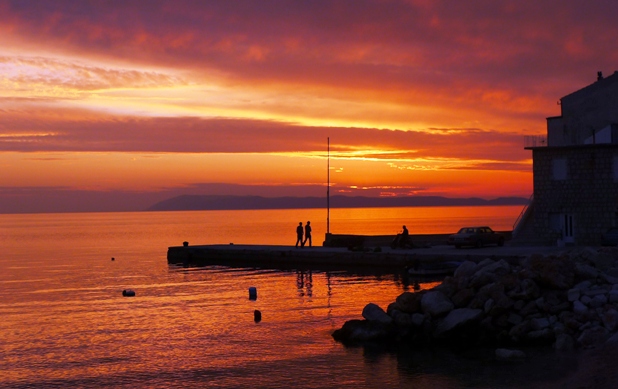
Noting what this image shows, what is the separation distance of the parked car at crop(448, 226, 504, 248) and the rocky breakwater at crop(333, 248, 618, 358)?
2349 centimetres

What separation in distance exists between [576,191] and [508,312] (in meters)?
26.1

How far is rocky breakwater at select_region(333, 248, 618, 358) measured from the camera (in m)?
22.0

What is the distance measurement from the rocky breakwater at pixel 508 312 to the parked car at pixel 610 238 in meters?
18.2

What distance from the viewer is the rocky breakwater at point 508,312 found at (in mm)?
22047

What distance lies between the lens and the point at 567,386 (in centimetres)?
1698

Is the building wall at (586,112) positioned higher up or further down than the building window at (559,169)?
higher up

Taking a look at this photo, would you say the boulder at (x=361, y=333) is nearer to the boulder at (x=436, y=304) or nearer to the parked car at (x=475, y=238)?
the boulder at (x=436, y=304)

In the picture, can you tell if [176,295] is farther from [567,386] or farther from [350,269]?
[567,386]

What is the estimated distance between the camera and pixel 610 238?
42375 millimetres

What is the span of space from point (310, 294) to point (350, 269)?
38.8 ft

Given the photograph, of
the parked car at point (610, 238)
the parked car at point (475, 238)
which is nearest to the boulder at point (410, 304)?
the parked car at point (610, 238)

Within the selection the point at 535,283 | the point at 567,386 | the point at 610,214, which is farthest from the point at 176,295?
the point at 610,214

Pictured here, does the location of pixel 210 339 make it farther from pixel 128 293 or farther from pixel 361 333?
pixel 128 293

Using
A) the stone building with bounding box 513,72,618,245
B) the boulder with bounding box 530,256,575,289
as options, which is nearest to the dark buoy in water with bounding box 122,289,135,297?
the boulder with bounding box 530,256,575,289
